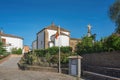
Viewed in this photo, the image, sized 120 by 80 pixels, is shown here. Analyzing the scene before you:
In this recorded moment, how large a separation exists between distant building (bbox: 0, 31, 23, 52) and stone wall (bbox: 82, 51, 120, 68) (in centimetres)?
6138

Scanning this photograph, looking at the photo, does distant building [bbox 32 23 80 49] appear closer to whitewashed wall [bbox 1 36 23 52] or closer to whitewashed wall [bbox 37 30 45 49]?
whitewashed wall [bbox 37 30 45 49]

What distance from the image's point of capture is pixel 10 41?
91.3 metres

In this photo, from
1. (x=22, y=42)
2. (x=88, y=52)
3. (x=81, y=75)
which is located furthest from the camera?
(x=22, y=42)

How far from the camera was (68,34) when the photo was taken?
71188 millimetres

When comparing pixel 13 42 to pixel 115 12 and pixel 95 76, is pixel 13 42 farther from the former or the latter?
pixel 95 76

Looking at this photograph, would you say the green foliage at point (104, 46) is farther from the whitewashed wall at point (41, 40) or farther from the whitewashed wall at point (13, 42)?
the whitewashed wall at point (13, 42)

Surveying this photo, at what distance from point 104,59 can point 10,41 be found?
227 feet

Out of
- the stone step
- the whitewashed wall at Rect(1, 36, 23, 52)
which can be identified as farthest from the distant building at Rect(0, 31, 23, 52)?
the stone step

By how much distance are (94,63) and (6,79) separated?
10855mm

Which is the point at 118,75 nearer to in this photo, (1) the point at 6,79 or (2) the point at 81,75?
(2) the point at 81,75

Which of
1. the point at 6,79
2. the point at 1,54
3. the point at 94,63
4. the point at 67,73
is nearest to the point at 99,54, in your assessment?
the point at 94,63

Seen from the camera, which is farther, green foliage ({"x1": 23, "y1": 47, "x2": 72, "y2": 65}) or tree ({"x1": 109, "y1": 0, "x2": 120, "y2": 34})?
green foliage ({"x1": 23, "y1": 47, "x2": 72, "y2": 65})

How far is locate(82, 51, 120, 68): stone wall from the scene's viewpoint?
23453 mm

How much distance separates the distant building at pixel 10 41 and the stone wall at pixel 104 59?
61.4 m
